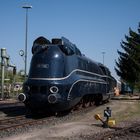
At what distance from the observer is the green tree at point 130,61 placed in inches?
2292

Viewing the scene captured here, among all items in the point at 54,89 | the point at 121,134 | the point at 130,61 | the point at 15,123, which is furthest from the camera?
the point at 130,61

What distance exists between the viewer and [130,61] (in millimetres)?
59562

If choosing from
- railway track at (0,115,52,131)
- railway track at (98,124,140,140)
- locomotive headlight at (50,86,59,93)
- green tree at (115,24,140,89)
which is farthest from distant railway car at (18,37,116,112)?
green tree at (115,24,140,89)

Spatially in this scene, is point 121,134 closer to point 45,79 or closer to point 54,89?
point 54,89

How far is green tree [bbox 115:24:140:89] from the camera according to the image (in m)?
58.2

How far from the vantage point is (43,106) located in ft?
72.4

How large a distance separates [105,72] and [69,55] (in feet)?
44.4

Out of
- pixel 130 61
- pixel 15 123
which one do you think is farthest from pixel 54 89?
pixel 130 61

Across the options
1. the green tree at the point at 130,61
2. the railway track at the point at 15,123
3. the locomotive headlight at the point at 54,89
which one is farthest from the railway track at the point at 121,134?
the green tree at the point at 130,61

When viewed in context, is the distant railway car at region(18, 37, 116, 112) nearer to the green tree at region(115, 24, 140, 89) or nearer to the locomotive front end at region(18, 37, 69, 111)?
the locomotive front end at region(18, 37, 69, 111)

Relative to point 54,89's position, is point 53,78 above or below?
above

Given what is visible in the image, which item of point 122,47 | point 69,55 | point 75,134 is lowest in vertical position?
point 75,134

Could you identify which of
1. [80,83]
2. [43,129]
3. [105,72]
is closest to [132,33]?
[105,72]

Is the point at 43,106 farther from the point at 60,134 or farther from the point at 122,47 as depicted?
the point at 122,47
